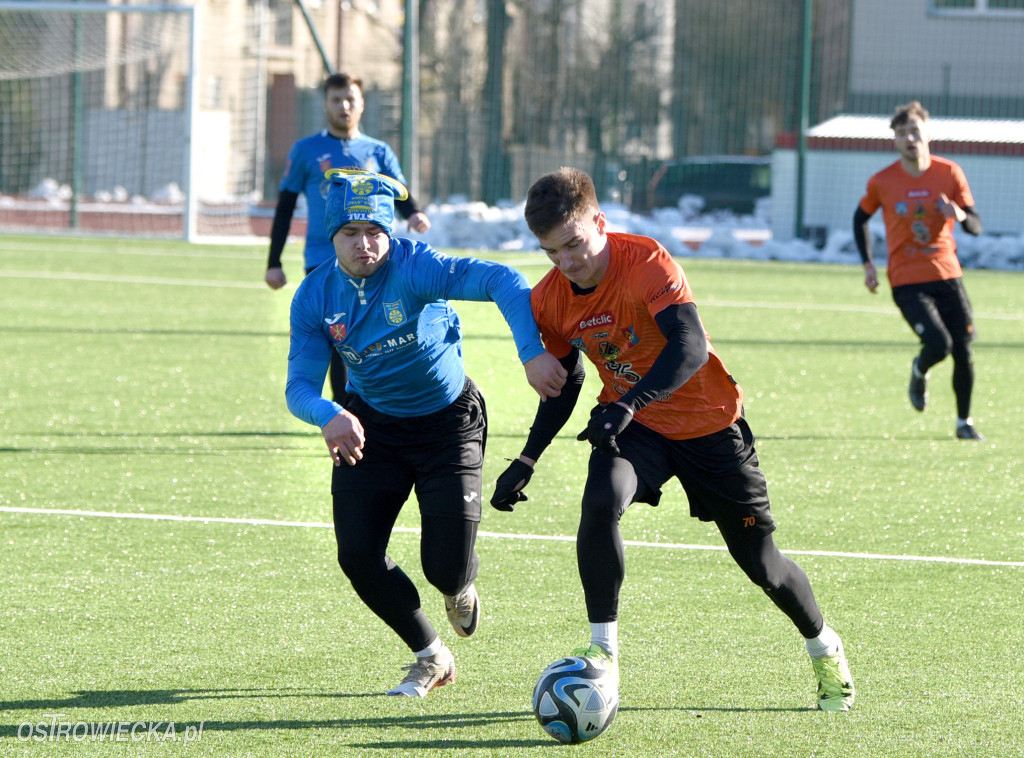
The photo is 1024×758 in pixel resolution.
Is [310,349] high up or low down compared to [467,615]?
→ up

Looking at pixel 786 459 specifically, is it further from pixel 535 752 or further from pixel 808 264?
pixel 808 264

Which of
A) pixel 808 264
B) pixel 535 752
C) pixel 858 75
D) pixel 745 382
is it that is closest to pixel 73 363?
pixel 745 382

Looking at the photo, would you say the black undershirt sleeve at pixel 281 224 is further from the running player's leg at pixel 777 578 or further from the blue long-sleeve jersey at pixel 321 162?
the running player's leg at pixel 777 578

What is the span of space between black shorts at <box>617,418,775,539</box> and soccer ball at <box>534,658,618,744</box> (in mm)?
535

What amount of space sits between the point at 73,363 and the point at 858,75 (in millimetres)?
19533

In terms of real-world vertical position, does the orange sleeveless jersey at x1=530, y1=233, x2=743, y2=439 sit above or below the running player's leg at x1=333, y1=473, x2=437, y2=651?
above

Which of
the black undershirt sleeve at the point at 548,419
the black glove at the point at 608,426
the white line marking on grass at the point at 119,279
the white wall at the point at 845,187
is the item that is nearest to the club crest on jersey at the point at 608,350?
the black undershirt sleeve at the point at 548,419

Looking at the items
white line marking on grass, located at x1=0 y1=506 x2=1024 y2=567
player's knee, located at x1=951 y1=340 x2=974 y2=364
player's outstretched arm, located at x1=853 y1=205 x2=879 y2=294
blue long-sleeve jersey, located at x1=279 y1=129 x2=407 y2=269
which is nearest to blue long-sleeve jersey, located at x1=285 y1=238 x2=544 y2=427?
white line marking on grass, located at x1=0 y1=506 x2=1024 y2=567

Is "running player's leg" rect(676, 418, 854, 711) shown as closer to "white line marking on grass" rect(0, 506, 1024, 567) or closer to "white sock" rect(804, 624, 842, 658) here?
"white sock" rect(804, 624, 842, 658)

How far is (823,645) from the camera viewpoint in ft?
13.8

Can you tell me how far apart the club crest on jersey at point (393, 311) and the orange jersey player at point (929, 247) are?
5.29m

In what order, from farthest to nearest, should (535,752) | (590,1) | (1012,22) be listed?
(590,1), (1012,22), (535,752)

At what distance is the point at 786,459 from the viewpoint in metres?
8.16

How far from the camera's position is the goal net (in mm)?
22812
